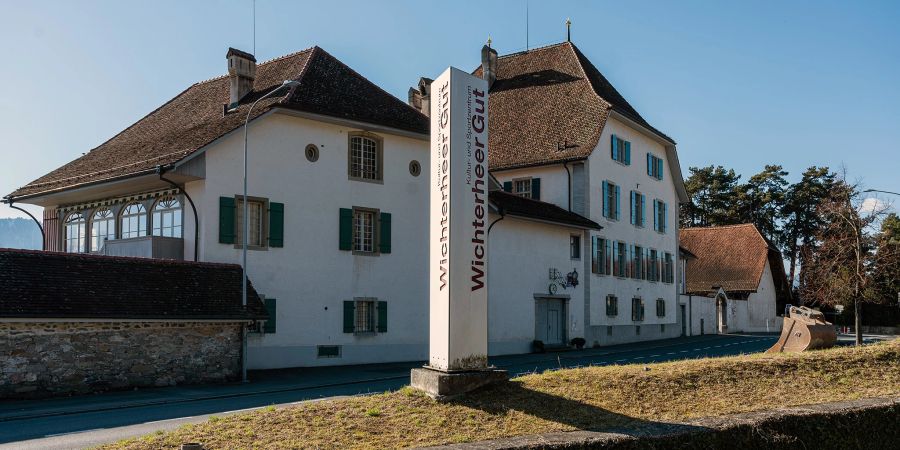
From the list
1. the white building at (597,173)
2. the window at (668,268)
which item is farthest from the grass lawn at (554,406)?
the window at (668,268)

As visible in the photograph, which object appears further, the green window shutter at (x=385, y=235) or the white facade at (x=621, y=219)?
the white facade at (x=621, y=219)

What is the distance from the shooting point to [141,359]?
20250 millimetres

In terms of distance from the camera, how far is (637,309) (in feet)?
141

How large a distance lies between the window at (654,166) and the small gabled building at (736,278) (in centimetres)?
1175

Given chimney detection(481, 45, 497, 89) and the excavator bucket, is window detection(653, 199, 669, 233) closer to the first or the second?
chimney detection(481, 45, 497, 89)

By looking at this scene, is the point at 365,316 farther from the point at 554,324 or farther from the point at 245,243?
the point at 554,324

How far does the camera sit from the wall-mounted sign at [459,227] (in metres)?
10.9

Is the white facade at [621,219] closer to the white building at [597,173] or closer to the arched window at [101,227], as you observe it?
the white building at [597,173]

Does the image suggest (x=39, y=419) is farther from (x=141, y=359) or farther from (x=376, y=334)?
(x=376, y=334)

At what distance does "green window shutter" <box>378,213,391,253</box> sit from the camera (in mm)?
28641

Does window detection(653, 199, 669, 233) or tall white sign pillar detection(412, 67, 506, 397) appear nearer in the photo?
tall white sign pillar detection(412, 67, 506, 397)

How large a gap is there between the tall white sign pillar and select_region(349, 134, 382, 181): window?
16676 millimetres

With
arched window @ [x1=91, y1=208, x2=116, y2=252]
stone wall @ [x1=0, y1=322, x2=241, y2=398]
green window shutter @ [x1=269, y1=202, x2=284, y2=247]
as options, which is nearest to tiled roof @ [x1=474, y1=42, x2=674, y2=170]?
green window shutter @ [x1=269, y1=202, x2=284, y2=247]

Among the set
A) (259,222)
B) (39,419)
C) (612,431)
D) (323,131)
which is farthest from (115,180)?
(612,431)
